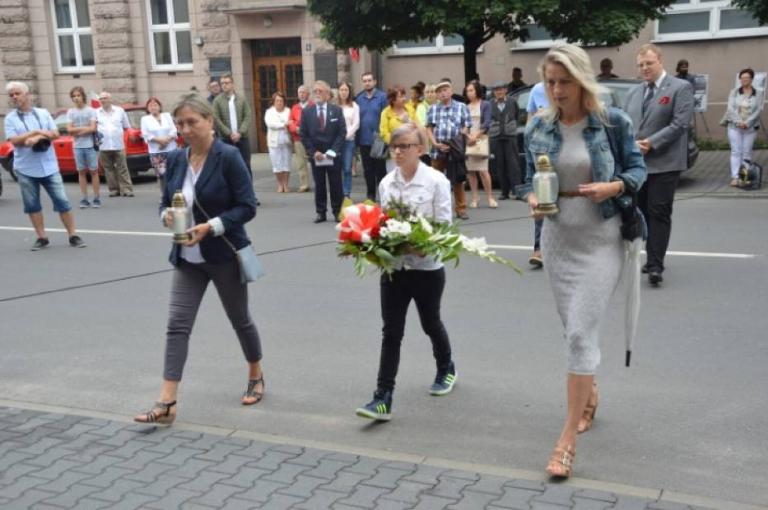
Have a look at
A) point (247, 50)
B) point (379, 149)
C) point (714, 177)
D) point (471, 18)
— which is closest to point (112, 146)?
point (379, 149)

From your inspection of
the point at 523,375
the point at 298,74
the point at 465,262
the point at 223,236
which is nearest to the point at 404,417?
the point at 523,375

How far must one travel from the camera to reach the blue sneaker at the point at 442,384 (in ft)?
18.2

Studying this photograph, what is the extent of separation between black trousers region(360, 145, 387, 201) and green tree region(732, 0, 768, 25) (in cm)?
577

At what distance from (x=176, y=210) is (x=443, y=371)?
1.85 m

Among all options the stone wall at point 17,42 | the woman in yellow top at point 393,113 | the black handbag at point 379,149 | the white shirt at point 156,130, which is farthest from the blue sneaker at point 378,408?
the stone wall at point 17,42

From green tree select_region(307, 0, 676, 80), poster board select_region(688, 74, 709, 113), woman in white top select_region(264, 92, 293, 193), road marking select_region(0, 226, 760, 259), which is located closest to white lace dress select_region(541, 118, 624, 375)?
road marking select_region(0, 226, 760, 259)

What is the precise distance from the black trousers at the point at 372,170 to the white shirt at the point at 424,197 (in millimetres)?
8740

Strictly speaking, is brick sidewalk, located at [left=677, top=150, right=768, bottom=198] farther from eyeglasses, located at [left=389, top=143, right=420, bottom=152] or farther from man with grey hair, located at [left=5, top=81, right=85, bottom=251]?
eyeglasses, located at [left=389, top=143, right=420, bottom=152]

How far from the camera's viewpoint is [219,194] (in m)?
5.22

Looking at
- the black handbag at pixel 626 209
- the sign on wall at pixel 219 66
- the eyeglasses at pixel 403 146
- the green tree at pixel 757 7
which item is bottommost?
the black handbag at pixel 626 209

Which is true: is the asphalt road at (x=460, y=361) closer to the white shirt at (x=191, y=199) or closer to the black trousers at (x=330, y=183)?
the white shirt at (x=191, y=199)

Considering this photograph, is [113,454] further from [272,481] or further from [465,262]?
[465,262]

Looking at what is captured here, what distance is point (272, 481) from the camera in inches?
172

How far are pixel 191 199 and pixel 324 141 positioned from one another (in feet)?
25.1
